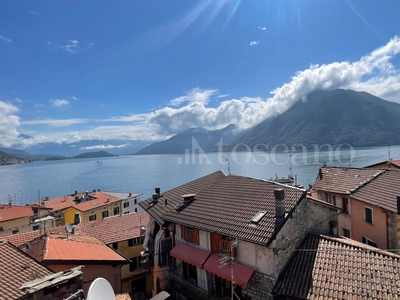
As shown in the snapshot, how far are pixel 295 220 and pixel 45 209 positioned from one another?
1788 inches

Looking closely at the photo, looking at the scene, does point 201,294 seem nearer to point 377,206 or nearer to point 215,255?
point 215,255

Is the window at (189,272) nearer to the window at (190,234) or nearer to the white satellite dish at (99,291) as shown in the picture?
the window at (190,234)

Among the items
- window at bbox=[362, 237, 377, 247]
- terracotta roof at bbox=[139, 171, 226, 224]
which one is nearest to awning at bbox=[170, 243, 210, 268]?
terracotta roof at bbox=[139, 171, 226, 224]

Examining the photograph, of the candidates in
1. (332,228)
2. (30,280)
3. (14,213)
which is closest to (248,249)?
(332,228)

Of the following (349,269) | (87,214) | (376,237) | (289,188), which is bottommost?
(87,214)

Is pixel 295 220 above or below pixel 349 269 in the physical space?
above

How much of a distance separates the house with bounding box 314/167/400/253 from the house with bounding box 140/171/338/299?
14.9 ft

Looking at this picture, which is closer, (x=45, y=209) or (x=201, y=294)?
(x=201, y=294)

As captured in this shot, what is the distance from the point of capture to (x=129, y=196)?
60.8 meters

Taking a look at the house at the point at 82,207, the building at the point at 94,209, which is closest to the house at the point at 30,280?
the building at the point at 94,209

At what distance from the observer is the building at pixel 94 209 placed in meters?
46.2

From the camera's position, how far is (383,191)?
1955 centimetres

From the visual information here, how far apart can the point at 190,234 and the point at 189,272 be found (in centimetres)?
257

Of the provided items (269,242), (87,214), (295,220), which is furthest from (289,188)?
(87,214)
